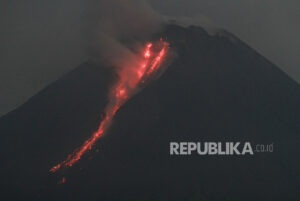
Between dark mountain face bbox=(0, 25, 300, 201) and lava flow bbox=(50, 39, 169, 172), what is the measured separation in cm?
24

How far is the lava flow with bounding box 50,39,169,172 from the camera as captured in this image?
945cm

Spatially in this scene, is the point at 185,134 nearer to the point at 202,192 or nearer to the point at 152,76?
the point at 202,192

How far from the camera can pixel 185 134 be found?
31.7ft

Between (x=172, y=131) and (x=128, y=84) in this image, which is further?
(x=128, y=84)

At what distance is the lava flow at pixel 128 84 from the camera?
31.0 ft

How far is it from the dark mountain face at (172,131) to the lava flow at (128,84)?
0.78 ft

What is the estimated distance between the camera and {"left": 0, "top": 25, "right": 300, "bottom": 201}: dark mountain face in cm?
852

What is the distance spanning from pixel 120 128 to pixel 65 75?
9.49 ft

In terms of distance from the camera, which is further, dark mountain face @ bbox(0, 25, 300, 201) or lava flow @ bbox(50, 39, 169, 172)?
lava flow @ bbox(50, 39, 169, 172)

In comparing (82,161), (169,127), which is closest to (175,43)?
(169,127)

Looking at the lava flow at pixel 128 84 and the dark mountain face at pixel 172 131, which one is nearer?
the dark mountain face at pixel 172 131

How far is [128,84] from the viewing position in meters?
11.2

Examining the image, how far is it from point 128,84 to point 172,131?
7.77 feet

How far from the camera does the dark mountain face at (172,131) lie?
8516mm
